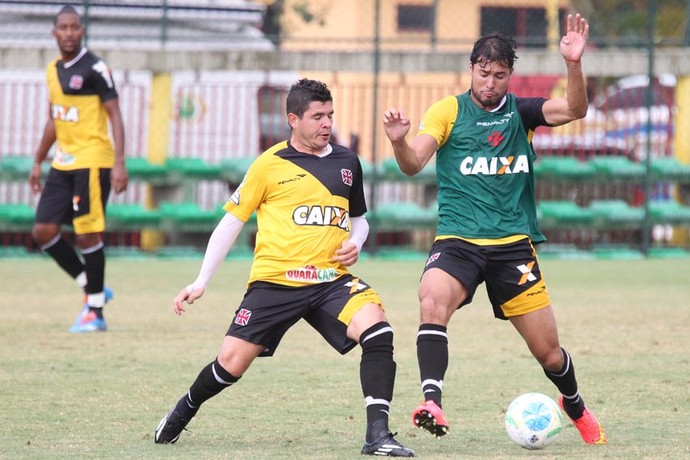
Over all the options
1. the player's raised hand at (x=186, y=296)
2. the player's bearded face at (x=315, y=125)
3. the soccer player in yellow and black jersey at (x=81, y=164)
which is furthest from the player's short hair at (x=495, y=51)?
the soccer player in yellow and black jersey at (x=81, y=164)

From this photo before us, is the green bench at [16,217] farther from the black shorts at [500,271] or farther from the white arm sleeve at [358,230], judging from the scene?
the black shorts at [500,271]

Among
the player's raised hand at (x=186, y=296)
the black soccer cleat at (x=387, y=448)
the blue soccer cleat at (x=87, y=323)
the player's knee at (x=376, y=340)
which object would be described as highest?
the player's raised hand at (x=186, y=296)

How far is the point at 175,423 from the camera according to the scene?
6.77m

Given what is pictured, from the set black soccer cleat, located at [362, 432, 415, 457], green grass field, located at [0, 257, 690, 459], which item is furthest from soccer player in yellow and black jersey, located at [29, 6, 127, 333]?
black soccer cleat, located at [362, 432, 415, 457]

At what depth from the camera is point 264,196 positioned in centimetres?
685

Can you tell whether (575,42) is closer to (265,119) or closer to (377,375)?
(377,375)

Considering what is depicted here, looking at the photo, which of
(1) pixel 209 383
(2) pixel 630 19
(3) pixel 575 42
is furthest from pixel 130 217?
(3) pixel 575 42

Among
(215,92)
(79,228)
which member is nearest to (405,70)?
(215,92)

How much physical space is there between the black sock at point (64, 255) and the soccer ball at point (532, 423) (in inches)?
230

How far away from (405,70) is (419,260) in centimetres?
293

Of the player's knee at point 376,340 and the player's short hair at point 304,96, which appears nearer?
the player's knee at point 376,340

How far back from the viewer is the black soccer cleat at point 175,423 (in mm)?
6754

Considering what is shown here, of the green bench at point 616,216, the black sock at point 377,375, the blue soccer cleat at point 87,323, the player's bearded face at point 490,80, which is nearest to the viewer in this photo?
the black sock at point 377,375

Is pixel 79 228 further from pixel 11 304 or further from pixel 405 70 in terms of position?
pixel 405 70
